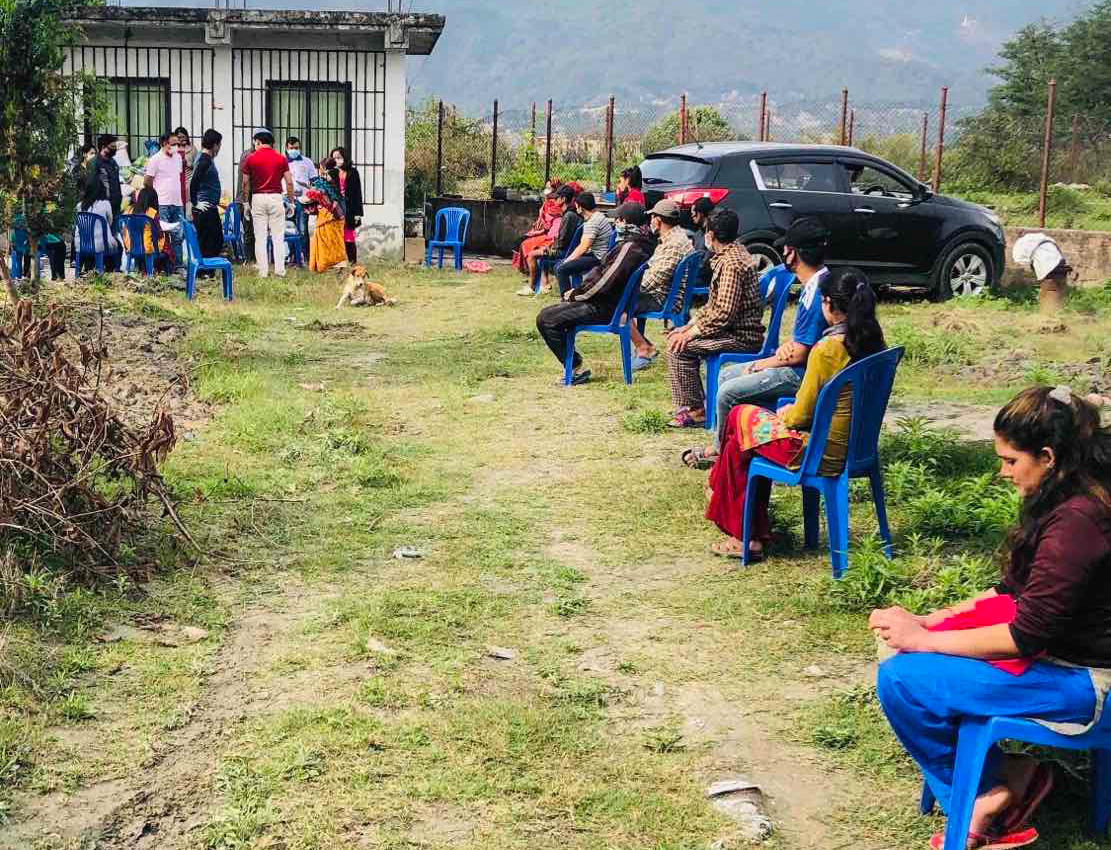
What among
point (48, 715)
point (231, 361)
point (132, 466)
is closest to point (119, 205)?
point (231, 361)

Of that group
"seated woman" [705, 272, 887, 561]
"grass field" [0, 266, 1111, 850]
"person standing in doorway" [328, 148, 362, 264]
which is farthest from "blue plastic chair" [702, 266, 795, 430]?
"person standing in doorway" [328, 148, 362, 264]

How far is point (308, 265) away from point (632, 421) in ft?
35.5

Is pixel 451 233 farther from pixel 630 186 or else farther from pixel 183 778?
pixel 183 778

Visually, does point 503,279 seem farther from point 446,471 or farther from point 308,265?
point 446,471

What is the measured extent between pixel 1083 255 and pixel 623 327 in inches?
373

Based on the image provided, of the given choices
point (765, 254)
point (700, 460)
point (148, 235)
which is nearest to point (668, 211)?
point (700, 460)

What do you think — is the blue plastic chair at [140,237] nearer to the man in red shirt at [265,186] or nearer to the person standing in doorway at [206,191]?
the person standing in doorway at [206,191]

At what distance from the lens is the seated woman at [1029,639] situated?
3.54 m

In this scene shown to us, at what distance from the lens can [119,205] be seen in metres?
16.4

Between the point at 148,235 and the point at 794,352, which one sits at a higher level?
the point at 148,235

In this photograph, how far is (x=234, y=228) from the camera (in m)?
19.2

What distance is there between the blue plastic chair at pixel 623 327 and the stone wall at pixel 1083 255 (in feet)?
27.4

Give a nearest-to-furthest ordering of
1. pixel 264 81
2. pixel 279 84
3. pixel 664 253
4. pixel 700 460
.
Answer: pixel 700 460
pixel 664 253
pixel 264 81
pixel 279 84

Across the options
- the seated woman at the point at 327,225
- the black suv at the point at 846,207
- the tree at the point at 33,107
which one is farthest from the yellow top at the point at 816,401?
the seated woman at the point at 327,225
